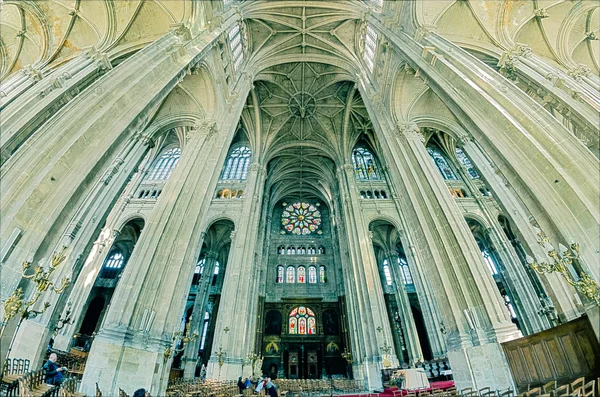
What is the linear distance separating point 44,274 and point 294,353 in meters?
21.5

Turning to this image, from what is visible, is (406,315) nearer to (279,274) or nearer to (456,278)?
(279,274)

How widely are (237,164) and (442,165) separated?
744 inches

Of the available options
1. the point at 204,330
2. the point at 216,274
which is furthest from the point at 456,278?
the point at 216,274

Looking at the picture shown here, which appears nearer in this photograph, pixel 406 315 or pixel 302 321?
pixel 406 315

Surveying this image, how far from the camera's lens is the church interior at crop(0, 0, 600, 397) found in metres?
6.57

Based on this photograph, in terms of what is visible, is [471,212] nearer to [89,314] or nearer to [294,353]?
[294,353]

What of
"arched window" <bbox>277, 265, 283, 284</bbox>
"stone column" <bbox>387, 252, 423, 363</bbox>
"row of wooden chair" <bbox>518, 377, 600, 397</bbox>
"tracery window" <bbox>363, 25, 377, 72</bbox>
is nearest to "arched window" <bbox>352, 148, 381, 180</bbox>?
"stone column" <bbox>387, 252, 423, 363</bbox>

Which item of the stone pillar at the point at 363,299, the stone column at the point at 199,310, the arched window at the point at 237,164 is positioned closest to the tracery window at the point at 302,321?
the stone pillar at the point at 363,299

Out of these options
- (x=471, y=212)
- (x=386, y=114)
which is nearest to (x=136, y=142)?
(x=386, y=114)

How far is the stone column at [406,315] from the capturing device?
58.0 ft

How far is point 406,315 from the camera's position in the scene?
1966cm

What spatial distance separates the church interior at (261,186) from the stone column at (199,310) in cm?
18

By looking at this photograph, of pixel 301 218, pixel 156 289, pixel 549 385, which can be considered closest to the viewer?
pixel 549 385

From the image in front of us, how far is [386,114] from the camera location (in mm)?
15016
